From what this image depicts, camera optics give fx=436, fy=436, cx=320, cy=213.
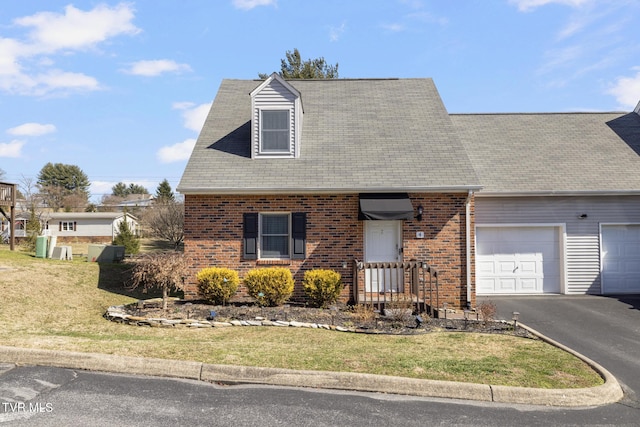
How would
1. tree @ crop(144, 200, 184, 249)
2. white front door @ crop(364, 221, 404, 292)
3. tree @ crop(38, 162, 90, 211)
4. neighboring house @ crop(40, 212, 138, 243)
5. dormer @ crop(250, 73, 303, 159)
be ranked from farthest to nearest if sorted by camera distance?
tree @ crop(38, 162, 90, 211) < neighboring house @ crop(40, 212, 138, 243) < tree @ crop(144, 200, 184, 249) < dormer @ crop(250, 73, 303, 159) < white front door @ crop(364, 221, 404, 292)

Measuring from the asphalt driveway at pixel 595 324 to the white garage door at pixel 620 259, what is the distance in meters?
0.53

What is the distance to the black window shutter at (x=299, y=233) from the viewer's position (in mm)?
11172

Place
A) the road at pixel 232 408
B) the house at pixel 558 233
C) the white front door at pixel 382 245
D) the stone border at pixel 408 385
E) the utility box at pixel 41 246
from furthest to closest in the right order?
the utility box at pixel 41 246, the house at pixel 558 233, the white front door at pixel 382 245, the stone border at pixel 408 385, the road at pixel 232 408

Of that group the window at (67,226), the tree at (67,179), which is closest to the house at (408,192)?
the window at (67,226)

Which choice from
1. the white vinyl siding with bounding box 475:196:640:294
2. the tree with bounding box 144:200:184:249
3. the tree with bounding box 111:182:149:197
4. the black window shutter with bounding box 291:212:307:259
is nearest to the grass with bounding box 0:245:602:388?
the black window shutter with bounding box 291:212:307:259

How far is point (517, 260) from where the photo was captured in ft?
43.3

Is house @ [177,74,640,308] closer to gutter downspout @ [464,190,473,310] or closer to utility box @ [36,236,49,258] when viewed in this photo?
gutter downspout @ [464,190,473,310]

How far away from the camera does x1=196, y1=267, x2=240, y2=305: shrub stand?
408 inches

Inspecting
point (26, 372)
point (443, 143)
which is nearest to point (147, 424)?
point (26, 372)

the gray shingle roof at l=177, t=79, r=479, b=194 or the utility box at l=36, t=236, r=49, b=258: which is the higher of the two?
the gray shingle roof at l=177, t=79, r=479, b=194

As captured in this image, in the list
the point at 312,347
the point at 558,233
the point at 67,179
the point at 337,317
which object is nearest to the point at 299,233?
the point at 337,317

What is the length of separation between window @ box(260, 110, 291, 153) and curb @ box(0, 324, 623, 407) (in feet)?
25.1

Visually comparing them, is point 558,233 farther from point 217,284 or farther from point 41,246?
point 41,246

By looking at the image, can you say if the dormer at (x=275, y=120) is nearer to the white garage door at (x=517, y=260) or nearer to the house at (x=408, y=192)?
the house at (x=408, y=192)
